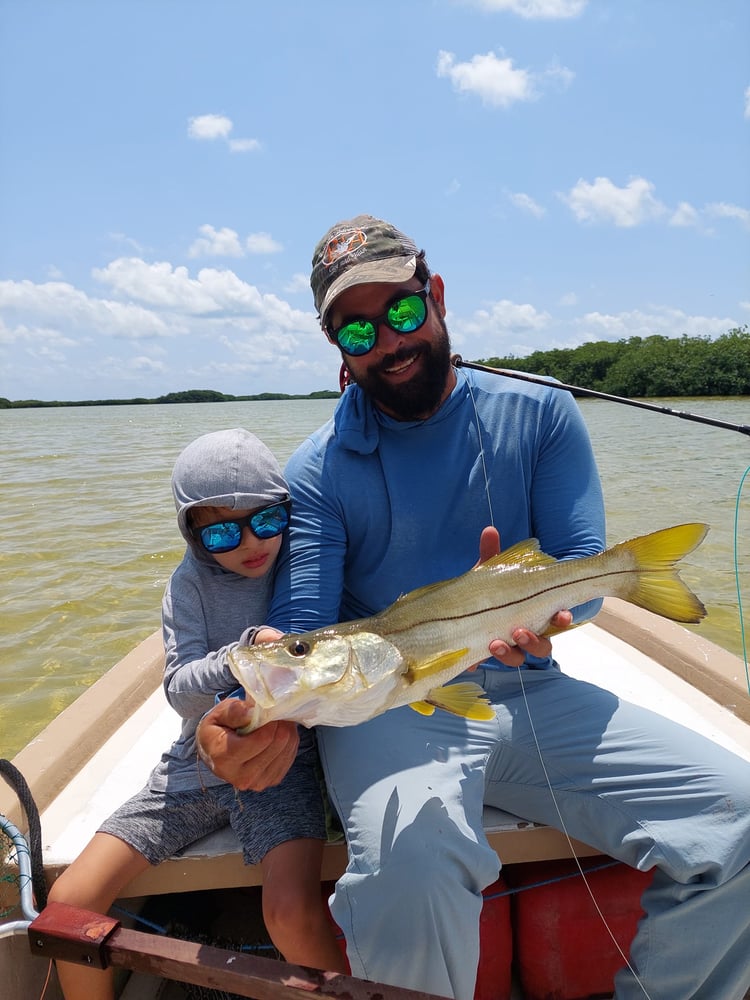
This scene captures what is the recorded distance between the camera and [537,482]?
9.29 ft

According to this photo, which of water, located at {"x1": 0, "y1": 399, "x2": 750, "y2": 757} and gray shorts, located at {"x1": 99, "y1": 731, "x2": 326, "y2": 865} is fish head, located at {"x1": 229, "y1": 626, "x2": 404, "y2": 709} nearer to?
gray shorts, located at {"x1": 99, "y1": 731, "x2": 326, "y2": 865}

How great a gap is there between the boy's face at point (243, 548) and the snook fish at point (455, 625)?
0.72 metres

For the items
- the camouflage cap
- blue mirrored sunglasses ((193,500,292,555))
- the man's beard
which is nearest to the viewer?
blue mirrored sunglasses ((193,500,292,555))

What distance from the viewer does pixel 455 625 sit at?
217 centimetres

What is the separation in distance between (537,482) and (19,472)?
656 inches

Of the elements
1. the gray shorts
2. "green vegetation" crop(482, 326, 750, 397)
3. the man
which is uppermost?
"green vegetation" crop(482, 326, 750, 397)

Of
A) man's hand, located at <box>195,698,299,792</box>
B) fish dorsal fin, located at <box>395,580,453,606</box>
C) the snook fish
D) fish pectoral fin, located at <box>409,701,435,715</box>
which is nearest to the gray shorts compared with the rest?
man's hand, located at <box>195,698,299,792</box>

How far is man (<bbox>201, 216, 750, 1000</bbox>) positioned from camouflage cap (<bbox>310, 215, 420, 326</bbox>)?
0.04 ft

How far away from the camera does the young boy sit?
219cm

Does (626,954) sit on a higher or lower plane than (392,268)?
lower

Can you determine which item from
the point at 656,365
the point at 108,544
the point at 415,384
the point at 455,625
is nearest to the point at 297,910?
the point at 455,625

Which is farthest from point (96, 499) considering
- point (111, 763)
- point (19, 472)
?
point (111, 763)

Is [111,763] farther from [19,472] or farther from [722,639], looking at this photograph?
[19,472]

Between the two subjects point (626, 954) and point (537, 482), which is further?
point (537, 482)
